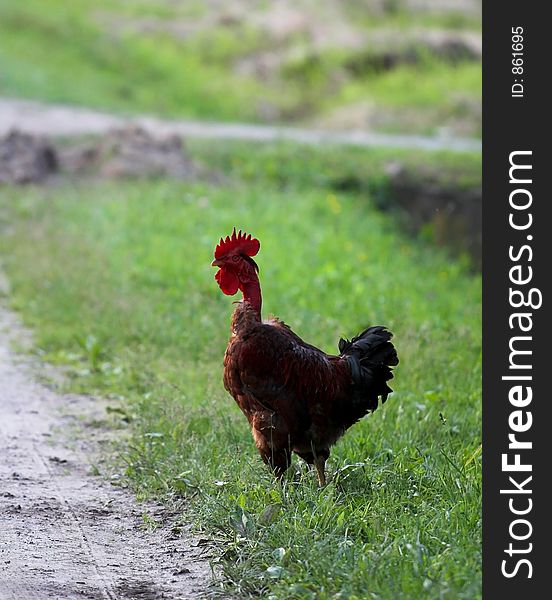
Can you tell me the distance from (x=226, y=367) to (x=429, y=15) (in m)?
26.3

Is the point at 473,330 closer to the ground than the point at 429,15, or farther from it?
closer to the ground

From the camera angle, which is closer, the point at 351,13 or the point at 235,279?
the point at 235,279

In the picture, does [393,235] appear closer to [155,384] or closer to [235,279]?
[155,384]

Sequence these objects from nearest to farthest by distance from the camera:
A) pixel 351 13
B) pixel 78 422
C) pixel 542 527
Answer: pixel 542 527
pixel 78 422
pixel 351 13

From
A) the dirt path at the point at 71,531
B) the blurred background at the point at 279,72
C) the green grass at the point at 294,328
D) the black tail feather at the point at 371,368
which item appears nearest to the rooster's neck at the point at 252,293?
the black tail feather at the point at 371,368

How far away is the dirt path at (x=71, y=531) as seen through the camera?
5.53 metres

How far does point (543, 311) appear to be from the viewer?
203 inches

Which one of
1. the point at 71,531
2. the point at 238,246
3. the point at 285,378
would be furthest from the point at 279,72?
the point at 71,531

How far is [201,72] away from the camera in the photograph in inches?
1057

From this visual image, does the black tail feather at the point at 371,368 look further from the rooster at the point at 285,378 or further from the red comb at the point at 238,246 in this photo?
the red comb at the point at 238,246

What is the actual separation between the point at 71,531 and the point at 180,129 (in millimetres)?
15412

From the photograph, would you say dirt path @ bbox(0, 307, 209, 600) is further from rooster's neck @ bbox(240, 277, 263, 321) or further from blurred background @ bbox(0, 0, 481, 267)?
blurred background @ bbox(0, 0, 481, 267)

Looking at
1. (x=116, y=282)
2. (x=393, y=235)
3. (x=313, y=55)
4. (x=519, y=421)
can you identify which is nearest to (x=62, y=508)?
(x=519, y=421)

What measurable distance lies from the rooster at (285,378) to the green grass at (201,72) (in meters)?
17.1
